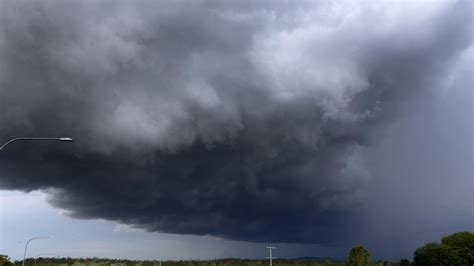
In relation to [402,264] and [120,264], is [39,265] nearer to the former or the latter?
[120,264]

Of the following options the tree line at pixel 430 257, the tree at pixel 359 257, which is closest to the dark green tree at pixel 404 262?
the tree line at pixel 430 257

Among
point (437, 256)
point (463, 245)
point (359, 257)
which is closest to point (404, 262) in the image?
point (463, 245)

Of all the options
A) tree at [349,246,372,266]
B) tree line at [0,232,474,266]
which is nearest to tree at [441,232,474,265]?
tree line at [0,232,474,266]

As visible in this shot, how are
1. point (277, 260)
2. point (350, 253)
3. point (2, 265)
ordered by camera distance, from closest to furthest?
point (2, 265), point (350, 253), point (277, 260)

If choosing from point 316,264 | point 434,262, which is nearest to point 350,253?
point 434,262

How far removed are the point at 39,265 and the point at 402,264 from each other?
4465 inches

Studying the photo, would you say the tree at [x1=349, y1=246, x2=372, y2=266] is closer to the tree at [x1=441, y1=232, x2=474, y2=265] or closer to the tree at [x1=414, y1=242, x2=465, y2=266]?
the tree at [x1=414, y1=242, x2=465, y2=266]

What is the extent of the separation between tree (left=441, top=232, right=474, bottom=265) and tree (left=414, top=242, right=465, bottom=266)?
2.85m

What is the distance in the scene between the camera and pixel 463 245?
13575 centimetres

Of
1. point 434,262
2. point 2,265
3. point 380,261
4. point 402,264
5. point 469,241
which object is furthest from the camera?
point 380,261

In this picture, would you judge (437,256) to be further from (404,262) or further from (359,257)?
(359,257)

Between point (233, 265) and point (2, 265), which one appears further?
point (233, 265)

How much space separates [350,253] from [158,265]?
86.2m

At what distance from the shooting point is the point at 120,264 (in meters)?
166
